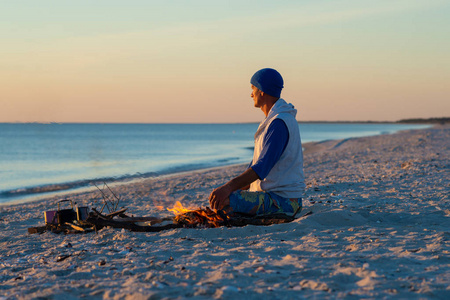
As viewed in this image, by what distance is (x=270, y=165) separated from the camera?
17.3 ft

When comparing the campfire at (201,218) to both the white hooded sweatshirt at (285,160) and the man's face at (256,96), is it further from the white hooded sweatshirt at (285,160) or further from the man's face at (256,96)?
the man's face at (256,96)

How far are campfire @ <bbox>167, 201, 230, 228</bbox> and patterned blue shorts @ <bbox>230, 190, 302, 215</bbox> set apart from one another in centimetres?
23

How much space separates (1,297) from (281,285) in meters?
2.33

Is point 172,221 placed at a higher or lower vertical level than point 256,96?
lower

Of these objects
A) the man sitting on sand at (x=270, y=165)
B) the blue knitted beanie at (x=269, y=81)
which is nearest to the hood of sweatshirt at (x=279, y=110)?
the man sitting on sand at (x=270, y=165)

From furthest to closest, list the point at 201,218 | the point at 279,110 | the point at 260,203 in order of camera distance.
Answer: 1. the point at 201,218
2. the point at 260,203
3. the point at 279,110

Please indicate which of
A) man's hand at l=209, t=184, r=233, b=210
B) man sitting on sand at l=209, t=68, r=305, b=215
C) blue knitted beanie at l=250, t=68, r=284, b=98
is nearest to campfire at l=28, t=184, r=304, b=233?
man sitting on sand at l=209, t=68, r=305, b=215

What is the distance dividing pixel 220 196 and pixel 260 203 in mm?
640

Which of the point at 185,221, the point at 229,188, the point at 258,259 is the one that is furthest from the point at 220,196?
the point at 258,259

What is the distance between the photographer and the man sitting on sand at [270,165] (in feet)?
17.3

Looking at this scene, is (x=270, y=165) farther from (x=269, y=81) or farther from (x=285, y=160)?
(x=269, y=81)

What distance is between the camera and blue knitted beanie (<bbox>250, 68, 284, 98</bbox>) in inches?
218

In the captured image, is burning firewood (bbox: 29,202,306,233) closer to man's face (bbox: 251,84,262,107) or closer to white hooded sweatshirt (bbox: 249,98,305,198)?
white hooded sweatshirt (bbox: 249,98,305,198)

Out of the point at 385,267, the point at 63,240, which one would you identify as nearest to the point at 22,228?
the point at 63,240
